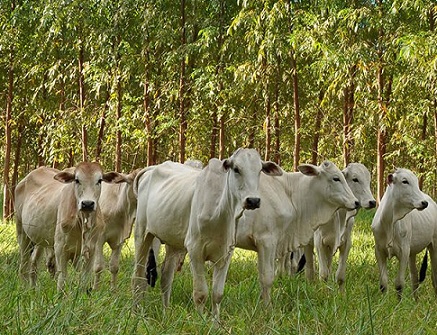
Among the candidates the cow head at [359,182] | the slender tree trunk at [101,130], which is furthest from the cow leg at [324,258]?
the slender tree trunk at [101,130]

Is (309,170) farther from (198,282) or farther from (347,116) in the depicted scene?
(347,116)

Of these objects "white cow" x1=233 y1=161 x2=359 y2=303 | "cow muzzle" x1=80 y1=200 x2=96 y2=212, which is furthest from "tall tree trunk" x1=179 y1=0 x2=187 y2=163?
"cow muzzle" x1=80 y1=200 x2=96 y2=212

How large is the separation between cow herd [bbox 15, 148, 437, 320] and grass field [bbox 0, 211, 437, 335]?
0.28 metres

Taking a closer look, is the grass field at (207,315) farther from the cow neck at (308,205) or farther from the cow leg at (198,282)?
the cow neck at (308,205)

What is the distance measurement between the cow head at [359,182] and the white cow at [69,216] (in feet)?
9.19

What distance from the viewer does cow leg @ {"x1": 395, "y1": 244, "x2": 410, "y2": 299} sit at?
26.0 ft

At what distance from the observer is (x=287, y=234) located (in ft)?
25.2

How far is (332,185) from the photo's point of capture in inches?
315

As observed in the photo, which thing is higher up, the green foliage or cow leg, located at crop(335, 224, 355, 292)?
the green foliage

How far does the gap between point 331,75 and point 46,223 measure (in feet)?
26.2

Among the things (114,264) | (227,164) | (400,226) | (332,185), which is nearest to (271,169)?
(227,164)

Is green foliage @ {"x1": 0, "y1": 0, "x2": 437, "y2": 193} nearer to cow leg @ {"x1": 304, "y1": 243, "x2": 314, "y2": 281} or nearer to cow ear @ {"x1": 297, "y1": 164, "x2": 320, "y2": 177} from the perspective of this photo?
cow leg @ {"x1": 304, "y1": 243, "x2": 314, "y2": 281}

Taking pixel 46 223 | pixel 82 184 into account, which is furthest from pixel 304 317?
pixel 46 223

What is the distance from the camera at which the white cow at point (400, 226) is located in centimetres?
806
